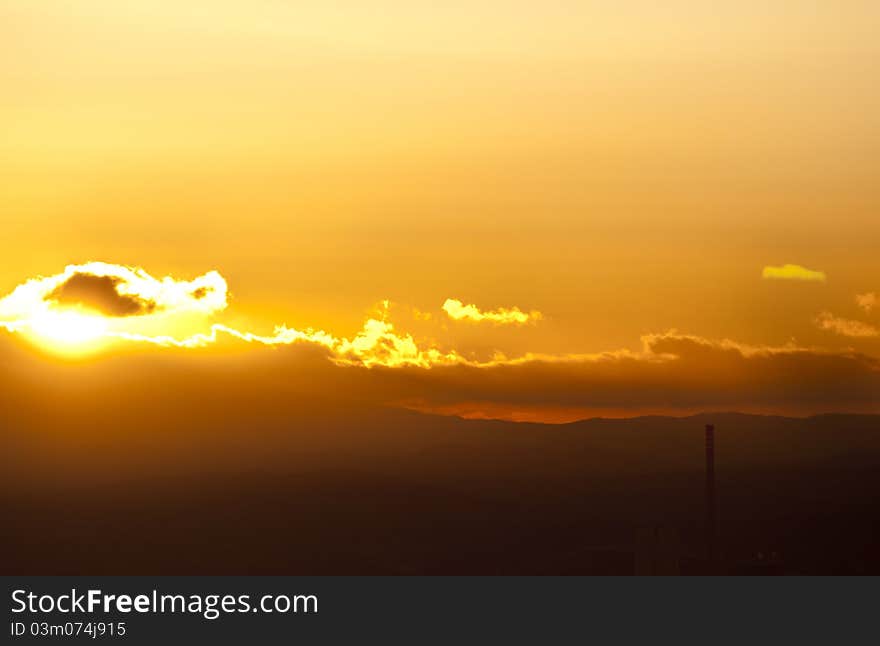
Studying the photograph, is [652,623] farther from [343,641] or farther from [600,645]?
[343,641]

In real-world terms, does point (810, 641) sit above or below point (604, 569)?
below

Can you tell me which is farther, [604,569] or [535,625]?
[604,569]

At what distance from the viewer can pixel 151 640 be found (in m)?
153

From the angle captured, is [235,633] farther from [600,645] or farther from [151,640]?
[600,645]

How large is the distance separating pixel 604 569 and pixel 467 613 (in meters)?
19.1

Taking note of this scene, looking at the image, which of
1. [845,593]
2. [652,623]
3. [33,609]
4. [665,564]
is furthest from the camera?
[845,593]

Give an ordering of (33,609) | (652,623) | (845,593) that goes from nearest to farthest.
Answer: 1. (33,609)
2. (652,623)
3. (845,593)

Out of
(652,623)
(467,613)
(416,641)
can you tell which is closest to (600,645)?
(652,623)

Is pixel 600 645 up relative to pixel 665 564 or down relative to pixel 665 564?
down

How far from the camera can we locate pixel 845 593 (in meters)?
172

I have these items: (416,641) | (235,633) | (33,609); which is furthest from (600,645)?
(33,609)

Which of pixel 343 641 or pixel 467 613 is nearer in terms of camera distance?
pixel 343 641

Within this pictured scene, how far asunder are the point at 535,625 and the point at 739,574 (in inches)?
1187

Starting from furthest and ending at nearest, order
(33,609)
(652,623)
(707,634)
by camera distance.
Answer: (652,623) → (707,634) → (33,609)
